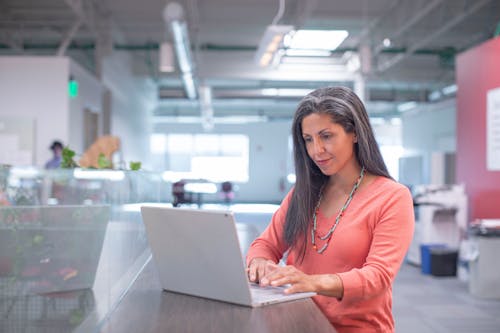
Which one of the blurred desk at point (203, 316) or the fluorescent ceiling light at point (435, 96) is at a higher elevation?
the fluorescent ceiling light at point (435, 96)

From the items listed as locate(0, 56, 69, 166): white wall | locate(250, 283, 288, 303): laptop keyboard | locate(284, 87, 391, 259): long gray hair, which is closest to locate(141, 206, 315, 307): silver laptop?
locate(250, 283, 288, 303): laptop keyboard

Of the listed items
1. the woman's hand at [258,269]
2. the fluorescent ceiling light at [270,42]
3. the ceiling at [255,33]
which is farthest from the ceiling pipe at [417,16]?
the woman's hand at [258,269]

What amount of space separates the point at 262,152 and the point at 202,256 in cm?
2011

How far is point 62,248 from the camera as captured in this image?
1.64m

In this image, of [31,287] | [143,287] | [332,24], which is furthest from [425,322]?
[332,24]

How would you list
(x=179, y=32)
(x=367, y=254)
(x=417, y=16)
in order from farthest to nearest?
(x=417, y=16) → (x=179, y=32) → (x=367, y=254)

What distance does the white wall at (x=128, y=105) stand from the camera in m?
11.4

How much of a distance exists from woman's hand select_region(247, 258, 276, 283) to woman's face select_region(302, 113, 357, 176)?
368 millimetres

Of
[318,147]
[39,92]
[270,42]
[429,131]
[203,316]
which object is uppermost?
[270,42]

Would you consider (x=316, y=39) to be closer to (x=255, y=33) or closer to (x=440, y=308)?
(x=440, y=308)

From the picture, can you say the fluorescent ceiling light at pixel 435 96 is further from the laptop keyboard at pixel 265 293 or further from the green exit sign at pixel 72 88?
the laptop keyboard at pixel 265 293

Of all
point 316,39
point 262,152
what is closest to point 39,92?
point 316,39

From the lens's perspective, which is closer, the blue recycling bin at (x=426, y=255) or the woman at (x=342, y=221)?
the woman at (x=342, y=221)

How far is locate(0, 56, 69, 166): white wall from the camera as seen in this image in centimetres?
805
